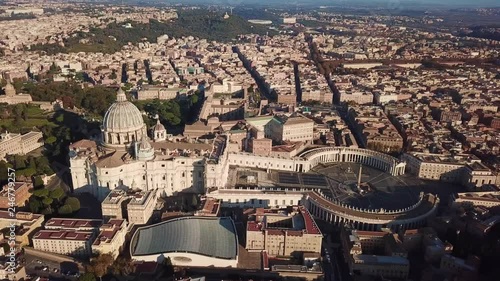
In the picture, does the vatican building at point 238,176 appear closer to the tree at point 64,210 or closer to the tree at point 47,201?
the tree at point 64,210

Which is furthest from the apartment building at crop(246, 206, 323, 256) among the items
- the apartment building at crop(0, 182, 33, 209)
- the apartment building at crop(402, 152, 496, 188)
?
the apartment building at crop(0, 182, 33, 209)

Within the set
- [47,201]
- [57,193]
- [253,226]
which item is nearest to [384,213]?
[253,226]

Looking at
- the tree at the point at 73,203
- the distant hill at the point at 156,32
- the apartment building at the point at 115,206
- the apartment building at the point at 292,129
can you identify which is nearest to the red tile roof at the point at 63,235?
the apartment building at the point at 115,206

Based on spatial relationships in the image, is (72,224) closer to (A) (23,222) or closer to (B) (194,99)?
(A) (23,222)

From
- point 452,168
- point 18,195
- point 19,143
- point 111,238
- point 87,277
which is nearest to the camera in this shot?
point 87,277

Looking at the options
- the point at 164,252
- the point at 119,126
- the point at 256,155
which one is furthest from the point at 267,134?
the point at 164,252
